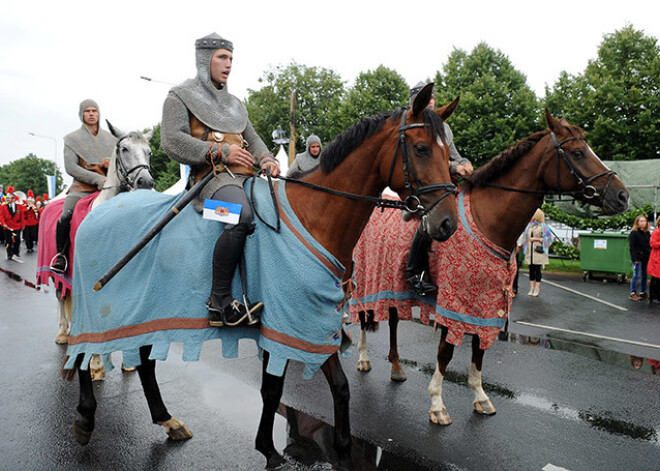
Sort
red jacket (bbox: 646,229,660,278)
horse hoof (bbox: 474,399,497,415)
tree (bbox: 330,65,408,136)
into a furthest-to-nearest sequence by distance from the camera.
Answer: tree (bbox: 330,65,408,136)
red jacket (bbox: 646,229,660,278)
horse hoof (bbox: 474,399,497,415)

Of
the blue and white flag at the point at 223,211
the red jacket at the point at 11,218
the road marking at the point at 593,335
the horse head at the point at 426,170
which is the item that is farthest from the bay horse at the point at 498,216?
the red jacket at the point at 11,218

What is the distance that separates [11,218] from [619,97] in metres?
29.6

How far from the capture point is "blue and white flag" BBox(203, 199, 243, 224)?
9.84 feet

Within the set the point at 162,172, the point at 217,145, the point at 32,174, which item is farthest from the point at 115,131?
the point at 32,174

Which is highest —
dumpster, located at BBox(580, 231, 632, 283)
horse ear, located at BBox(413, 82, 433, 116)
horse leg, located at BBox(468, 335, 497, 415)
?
horse ear, located at BBox(413, 82, 433, 116)

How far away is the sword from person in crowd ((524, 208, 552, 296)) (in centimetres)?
992

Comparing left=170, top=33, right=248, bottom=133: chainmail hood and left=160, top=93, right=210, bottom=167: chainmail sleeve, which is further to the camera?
left=170, top=33, right=248, bottom=133: chainmail hood

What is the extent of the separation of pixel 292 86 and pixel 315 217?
41.7 meters

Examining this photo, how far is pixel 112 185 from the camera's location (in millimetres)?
5070

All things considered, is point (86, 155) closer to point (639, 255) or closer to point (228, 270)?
point (228, 270)

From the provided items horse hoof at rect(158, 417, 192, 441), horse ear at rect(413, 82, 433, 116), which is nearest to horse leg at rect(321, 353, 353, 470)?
horse hoof at rect(158, 417, 192, 441)

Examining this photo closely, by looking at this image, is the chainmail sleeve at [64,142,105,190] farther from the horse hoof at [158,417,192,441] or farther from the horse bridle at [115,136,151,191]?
the horse hoof at [158,417,192,441]

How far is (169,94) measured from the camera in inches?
130

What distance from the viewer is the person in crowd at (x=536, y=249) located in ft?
37.0
